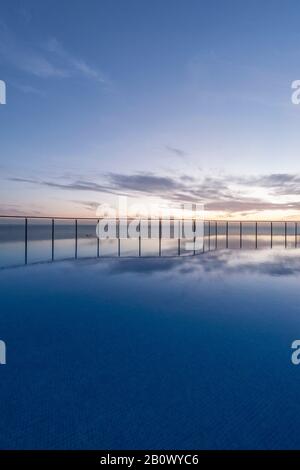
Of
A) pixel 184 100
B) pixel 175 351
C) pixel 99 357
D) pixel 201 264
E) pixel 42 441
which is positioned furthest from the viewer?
pixel 184 100

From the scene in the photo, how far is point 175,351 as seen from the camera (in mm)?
2176

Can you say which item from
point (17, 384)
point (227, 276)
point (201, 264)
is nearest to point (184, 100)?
point (201, 264)

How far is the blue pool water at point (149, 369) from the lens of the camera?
1.31m

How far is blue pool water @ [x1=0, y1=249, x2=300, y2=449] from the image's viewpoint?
4.28ft

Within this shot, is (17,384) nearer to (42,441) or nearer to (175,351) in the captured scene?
(42,441)

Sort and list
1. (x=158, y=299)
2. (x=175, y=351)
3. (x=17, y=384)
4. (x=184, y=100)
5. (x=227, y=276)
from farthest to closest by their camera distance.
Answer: (x=184, y=100)
(x=227, y=276)
(x=158, y=299)
(x=175, y=351)
(x=17, y=384)

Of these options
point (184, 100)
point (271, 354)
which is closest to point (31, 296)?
point (271, 354)

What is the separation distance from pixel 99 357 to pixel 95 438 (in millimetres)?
793

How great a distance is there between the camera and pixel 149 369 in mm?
1890

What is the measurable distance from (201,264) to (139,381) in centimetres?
492

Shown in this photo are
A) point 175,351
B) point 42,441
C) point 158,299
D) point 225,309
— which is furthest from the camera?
point 158,299

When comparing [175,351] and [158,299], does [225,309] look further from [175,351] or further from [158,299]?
[175,351]

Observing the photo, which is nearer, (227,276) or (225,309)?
(225,309)

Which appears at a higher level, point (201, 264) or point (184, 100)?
point (184, 100)
